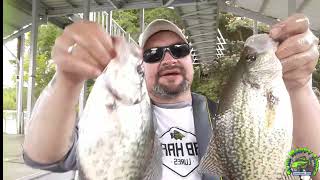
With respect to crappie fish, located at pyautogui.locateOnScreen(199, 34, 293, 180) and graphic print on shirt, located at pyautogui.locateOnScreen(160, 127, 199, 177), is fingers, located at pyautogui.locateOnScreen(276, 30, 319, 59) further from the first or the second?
graphic print on shirt, located at pyautogui.locateOnScreen(160, 127, 199, 177)

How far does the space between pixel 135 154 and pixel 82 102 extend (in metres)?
0.46

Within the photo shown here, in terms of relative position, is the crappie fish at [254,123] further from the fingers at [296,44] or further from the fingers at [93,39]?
the fingers at [93,39]

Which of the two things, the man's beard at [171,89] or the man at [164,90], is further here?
the man's beard at [171,89]

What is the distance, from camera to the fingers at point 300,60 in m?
1.30

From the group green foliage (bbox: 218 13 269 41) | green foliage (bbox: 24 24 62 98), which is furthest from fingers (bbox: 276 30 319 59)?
green foliage (bbox: 218 13 269 41)

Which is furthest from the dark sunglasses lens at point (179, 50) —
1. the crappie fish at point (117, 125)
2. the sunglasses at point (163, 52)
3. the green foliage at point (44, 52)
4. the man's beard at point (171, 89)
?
the green foliage at point (44, 52)

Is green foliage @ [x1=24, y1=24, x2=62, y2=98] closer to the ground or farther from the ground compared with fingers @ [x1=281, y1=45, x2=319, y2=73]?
farther from the ground

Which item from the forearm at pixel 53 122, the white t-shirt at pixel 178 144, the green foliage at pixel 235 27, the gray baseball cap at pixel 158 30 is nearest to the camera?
the forearm at pixel 53 122

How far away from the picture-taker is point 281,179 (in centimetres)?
128

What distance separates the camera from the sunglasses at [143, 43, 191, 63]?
164cm

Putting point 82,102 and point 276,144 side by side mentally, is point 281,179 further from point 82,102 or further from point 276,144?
point 82,102

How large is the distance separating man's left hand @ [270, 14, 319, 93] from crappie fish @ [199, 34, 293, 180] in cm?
4

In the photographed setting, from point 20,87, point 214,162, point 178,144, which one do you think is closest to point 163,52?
point 178,144

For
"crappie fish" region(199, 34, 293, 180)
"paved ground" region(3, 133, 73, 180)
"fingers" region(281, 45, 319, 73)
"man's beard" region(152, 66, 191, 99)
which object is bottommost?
"paved ground" region(3, 133, 73, 180)
